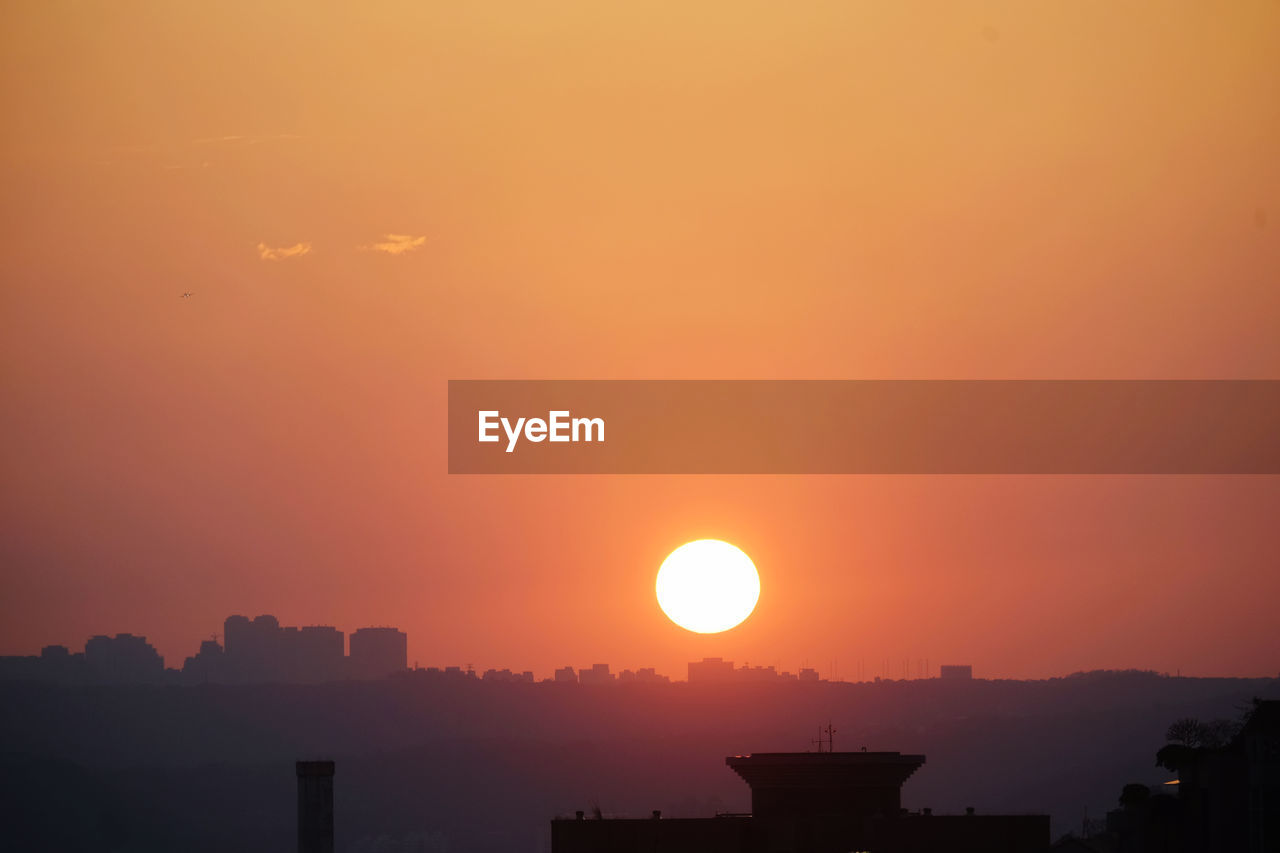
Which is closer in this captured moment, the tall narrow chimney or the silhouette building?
the tall narrow chimney

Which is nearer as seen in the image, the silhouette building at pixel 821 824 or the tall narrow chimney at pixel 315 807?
the tall narrow chimney at pixel 315 807

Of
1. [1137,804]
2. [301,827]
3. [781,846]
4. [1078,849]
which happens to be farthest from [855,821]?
[301,827]

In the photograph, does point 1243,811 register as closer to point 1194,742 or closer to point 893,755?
point 1194,742

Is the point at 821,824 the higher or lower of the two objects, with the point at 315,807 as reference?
lower

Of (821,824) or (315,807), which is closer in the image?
(315,807)
